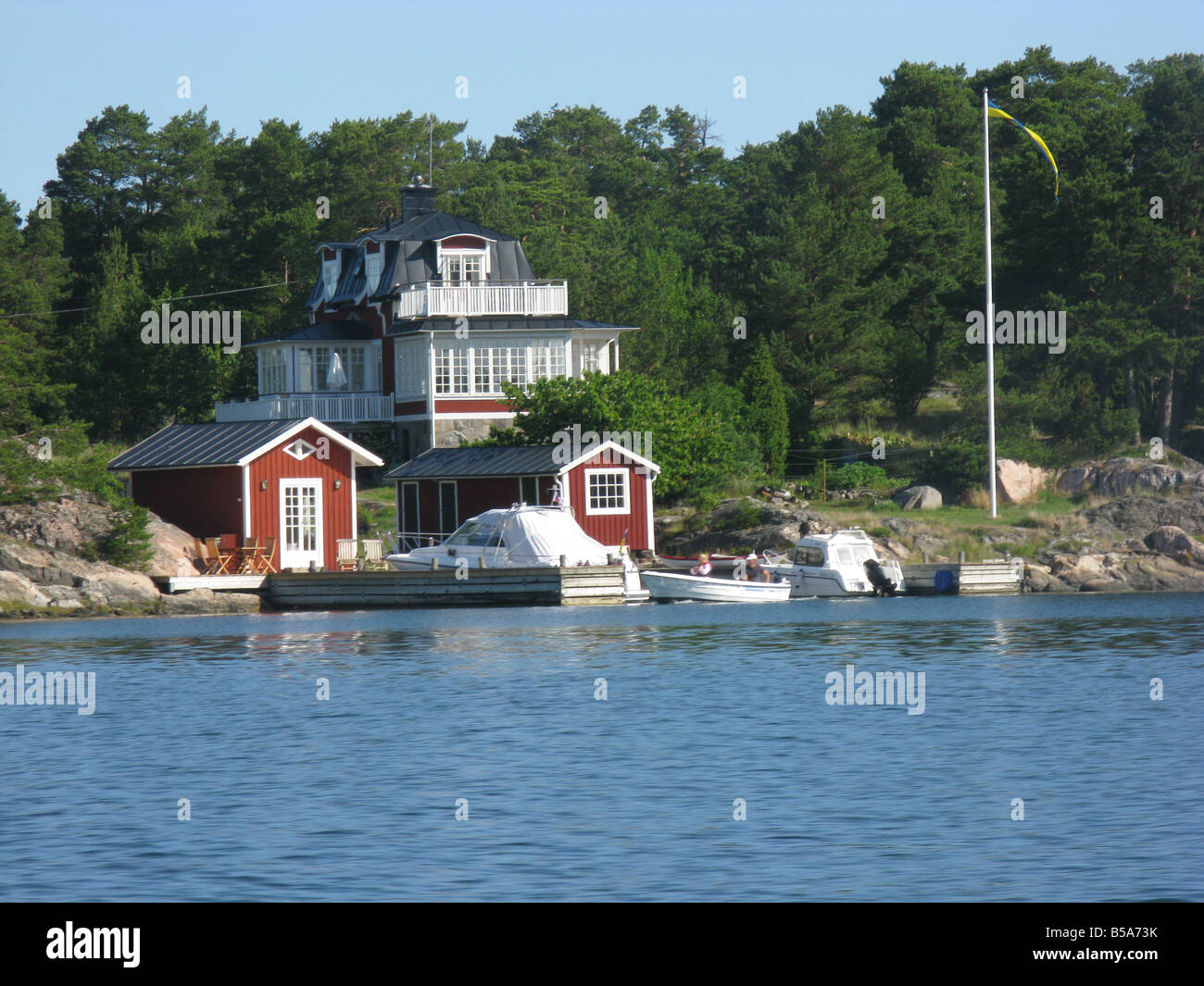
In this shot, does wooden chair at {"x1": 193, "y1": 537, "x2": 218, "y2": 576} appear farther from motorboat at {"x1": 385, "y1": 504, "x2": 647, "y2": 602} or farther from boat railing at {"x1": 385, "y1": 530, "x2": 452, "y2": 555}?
boat railing at {"x1": 385, "y1": 530, "x2": 452, "y2": 555}

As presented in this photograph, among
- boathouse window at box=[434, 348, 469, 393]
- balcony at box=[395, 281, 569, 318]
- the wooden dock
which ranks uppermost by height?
balcony at box=[395, 281, 569, 318]

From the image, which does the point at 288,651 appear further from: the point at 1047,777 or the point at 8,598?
the point at 1047,777

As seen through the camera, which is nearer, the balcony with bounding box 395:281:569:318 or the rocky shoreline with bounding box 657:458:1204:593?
the rocky shoreline with bounding box 657:458:1204:593

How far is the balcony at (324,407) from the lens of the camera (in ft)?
199

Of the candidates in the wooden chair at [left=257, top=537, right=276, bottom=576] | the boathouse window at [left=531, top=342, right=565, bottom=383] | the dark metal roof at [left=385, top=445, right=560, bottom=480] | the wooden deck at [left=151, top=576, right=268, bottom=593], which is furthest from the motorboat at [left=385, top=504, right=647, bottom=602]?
the boathouse window at [left=531, top=342, right=565, bottom=383]

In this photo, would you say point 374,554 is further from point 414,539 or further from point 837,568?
point 837,568

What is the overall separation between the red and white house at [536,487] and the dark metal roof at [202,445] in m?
5.39

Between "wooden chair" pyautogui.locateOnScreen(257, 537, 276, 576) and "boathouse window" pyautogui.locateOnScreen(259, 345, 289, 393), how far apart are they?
52.3ft

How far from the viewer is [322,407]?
61125 millimetres

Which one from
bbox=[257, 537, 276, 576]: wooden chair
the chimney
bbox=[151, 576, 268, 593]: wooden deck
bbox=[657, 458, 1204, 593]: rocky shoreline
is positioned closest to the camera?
bbox=[151, 576, 268, 593]: wooden deck

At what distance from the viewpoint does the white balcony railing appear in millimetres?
60500

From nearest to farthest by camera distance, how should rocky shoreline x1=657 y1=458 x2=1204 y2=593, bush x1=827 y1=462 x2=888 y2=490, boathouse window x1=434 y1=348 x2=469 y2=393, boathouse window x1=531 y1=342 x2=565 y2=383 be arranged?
rocky shoreline x1=657 y1=458 x2=1204 y2=593 → bush x1=827 y1=462 x2=888 y2=490 → boathouse window x1=434 y1=348 x2=469 y2=393 → boathouse window x1=531 y1=342 x2=565 y2=383

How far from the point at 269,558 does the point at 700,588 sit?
13375 mm
